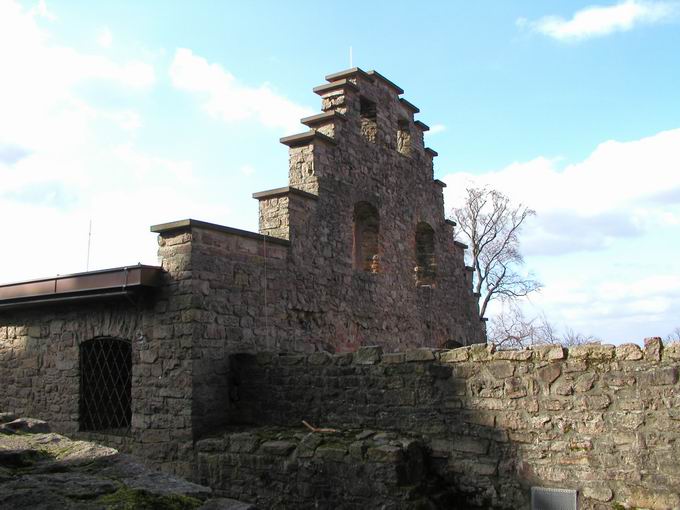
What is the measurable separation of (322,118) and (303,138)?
78 centimetres

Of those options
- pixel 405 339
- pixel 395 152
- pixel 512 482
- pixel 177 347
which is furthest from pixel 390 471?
pixel 395 152

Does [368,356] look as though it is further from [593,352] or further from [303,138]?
[303,138]

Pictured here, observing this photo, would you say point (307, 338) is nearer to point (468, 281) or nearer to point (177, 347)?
point (177, 347)

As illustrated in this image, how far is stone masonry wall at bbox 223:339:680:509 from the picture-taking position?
6.02 metres

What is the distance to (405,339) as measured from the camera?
41.8 feet

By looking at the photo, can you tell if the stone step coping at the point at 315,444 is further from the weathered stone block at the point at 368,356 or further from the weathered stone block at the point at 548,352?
the weathered stone block at the point at 548,352

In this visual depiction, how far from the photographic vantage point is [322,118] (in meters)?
11.4

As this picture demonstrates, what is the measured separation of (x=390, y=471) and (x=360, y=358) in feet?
5.20

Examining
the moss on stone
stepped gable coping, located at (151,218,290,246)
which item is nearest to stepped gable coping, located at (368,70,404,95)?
stepped gable coping, located at (151,218,290,246)

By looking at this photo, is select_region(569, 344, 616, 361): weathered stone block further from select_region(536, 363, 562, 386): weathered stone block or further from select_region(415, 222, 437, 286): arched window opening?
select_region(415, 222, 437, 286): arched window opening

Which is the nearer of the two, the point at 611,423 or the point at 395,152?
the point at 611,423

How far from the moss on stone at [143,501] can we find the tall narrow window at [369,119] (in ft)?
34.9

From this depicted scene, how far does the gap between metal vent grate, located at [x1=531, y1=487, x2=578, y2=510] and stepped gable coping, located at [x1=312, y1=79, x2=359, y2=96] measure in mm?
7758

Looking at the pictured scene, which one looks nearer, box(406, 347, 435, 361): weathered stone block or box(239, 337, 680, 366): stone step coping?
box(239, 337, 680, 366): stone step coping
